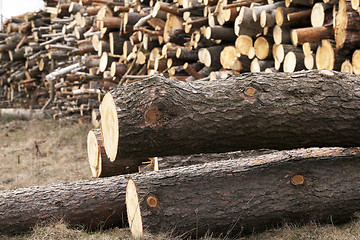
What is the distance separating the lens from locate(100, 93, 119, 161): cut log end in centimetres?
299

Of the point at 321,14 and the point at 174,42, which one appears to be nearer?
the point at 321,14

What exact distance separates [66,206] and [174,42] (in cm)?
433

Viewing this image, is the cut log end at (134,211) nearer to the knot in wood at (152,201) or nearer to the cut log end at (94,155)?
the knot in wood at (152,201)

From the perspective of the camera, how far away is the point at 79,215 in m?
3.79

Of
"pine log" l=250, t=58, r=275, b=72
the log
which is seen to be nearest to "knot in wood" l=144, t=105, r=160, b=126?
the log

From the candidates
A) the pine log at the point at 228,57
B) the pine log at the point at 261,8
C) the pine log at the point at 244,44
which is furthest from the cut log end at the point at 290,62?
the pine log at the point at 228,57

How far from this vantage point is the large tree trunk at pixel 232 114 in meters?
2.93

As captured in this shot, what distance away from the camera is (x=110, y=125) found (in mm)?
3123

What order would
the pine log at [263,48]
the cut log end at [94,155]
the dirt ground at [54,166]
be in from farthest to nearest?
the pine log at [263,48] → the cut log end at [94,155] → the dirt ground at [54,166]

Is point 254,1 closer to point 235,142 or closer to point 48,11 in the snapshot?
point 235,142

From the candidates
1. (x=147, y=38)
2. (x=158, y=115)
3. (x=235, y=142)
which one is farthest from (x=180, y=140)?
(x=147, y=38)

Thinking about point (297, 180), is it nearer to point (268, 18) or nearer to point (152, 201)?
point (152, 201)

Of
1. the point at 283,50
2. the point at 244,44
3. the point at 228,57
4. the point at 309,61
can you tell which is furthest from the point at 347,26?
the point at 228,57

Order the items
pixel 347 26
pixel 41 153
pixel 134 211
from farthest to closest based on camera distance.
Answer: pixel 41 153
pixel 347 26
pixel 134 211
